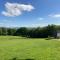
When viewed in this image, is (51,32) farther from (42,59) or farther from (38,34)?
(42,59)

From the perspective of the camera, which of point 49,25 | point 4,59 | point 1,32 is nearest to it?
point 4,59

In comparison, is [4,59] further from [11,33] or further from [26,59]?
[11,33]

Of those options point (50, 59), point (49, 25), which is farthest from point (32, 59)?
point (49, 25)

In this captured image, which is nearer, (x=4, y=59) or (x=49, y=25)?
(x=4, y=59)

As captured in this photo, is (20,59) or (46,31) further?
(46,31)

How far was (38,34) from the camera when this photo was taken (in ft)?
258

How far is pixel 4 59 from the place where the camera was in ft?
40.2

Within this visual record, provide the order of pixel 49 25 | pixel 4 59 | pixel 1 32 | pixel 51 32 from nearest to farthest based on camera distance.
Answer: pixel 4 59
pixel 51 32
pixel 49 25
pixel 1 32

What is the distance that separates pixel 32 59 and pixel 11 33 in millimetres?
93840

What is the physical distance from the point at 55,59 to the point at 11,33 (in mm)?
94121

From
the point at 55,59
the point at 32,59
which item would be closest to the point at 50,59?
the point at 55,59

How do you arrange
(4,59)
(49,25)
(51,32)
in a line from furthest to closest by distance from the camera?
(49,25)
(51,32)
(4,59)

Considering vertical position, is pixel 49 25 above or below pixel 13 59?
above

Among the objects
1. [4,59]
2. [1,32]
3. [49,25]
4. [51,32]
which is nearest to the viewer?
[4,59]
